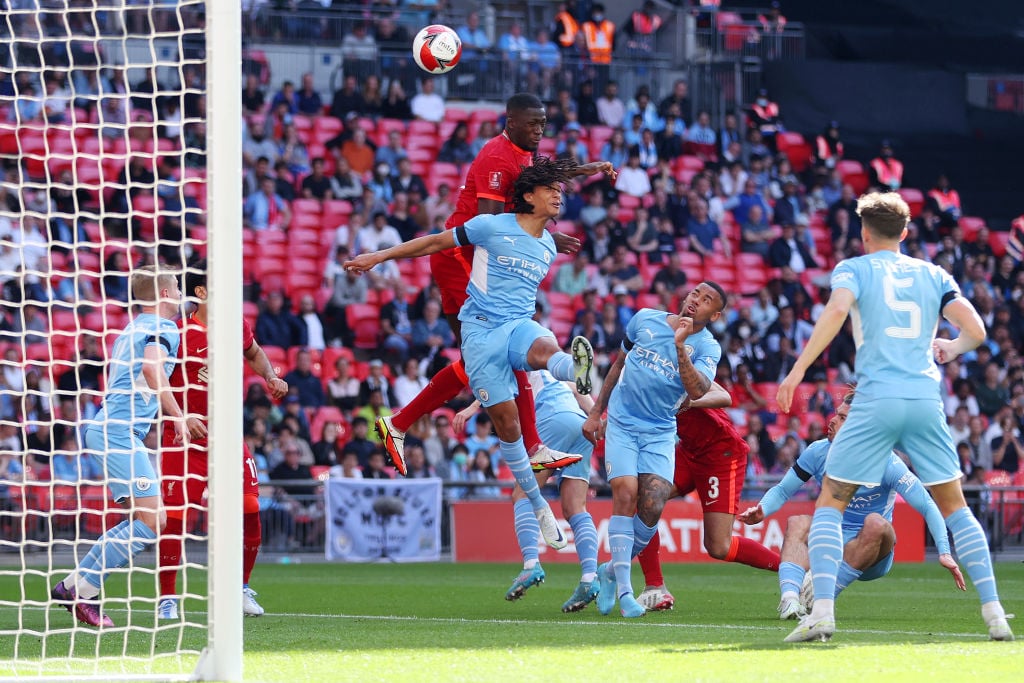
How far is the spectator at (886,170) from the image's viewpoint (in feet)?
82.5

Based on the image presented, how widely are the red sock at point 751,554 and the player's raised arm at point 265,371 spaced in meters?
3.21

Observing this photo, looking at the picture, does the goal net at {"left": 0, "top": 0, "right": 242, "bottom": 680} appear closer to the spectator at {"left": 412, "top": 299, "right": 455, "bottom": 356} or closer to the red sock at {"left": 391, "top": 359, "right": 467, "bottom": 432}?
the red sock at {"left": 391, "top": 359, "right": 467, "bottom": 432}

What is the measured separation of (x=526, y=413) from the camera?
10.3m

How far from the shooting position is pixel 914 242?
2350cm

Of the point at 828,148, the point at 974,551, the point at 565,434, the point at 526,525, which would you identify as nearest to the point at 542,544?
the point at 565,434

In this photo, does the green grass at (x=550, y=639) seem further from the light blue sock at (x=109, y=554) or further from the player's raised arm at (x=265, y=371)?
the player's raised arm at (x=265, y=371)

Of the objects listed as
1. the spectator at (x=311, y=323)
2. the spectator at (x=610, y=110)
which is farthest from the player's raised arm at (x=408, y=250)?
the spectator at (x=610, y=110)

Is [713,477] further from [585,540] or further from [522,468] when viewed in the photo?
[522,468]

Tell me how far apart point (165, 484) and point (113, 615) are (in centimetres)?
102

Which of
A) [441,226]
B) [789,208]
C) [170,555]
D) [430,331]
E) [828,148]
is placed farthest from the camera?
[828,148]

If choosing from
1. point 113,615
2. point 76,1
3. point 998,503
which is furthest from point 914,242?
point 113,615

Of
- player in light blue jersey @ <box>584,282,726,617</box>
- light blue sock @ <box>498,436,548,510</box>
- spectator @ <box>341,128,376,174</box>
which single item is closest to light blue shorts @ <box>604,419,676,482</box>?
player in light blue jersey @ <box>584,282,726,617</box>

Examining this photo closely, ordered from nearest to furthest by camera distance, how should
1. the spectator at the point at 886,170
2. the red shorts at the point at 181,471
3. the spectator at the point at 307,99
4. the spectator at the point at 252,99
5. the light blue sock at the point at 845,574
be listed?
1. the light blue sock at the point at 845,574
2. the red shorts at the point at 181,471
3. the spectator at the point at 252,99
4. the spectator at the point at 307,99
5. the spectator at the point at 886,170

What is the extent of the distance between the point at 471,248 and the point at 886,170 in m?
16.5
